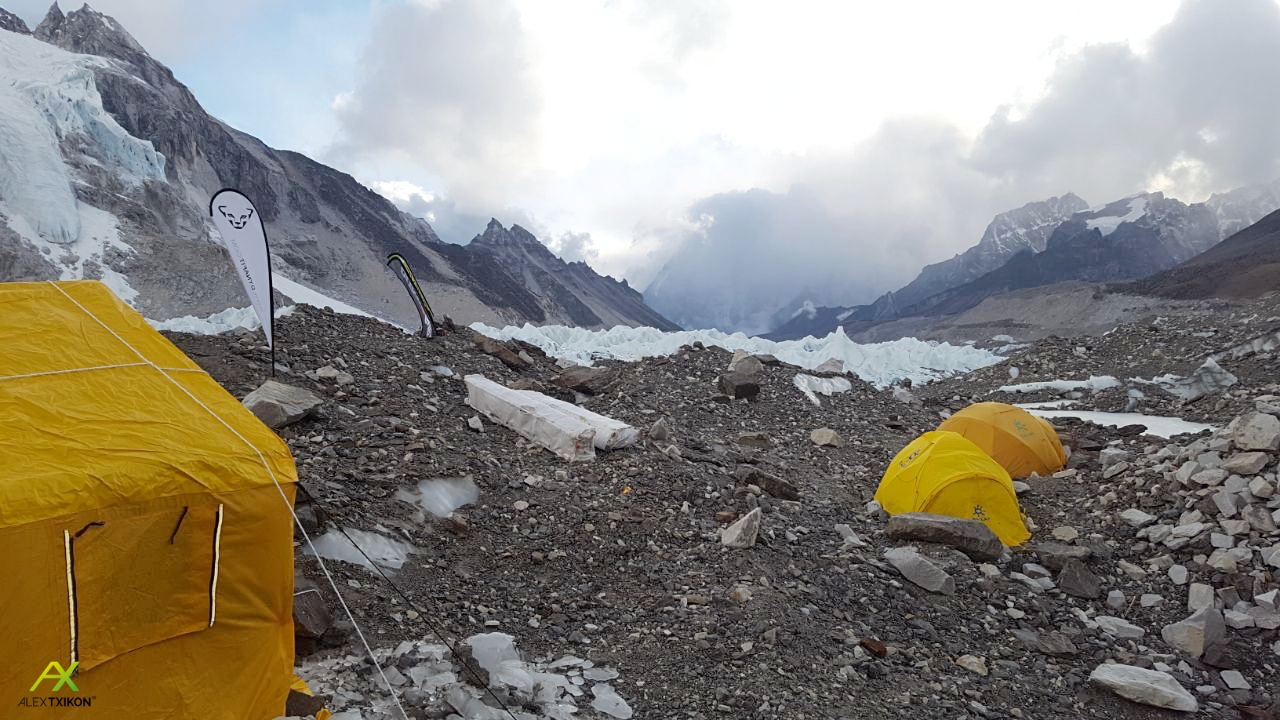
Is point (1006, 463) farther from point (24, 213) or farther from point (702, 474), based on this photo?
point (24, 213)

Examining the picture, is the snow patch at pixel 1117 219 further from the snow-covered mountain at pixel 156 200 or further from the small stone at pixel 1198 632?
the small stone at pixel 1198 632

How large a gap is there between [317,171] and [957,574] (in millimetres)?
123765

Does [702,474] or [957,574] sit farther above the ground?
[702,474]

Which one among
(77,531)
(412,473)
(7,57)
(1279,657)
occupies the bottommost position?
(1279,657)

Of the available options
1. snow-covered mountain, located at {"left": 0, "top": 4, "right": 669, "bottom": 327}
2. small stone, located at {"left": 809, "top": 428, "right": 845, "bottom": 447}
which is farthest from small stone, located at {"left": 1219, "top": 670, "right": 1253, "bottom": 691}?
snow-covered mountain, located at {"left": 0, "top": 4, "right": 669, "bottom": 327}

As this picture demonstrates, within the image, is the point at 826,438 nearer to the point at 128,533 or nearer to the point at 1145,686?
the point at 1145,686

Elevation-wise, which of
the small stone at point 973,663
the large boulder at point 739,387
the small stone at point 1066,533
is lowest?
the small stone at point 973,663

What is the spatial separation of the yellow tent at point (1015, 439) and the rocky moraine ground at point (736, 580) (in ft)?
1.75

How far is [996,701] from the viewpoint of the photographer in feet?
15.0

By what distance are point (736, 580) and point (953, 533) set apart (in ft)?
7.96

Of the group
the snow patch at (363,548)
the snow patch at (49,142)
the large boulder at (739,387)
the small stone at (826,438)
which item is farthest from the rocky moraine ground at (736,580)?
the snow patch at (49,142)

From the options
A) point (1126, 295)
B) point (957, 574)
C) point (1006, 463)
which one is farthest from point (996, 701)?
point (1126, 295)

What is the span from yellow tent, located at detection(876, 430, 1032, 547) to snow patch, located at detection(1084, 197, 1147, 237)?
516 ft

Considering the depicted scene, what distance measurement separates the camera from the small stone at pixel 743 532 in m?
6.11
